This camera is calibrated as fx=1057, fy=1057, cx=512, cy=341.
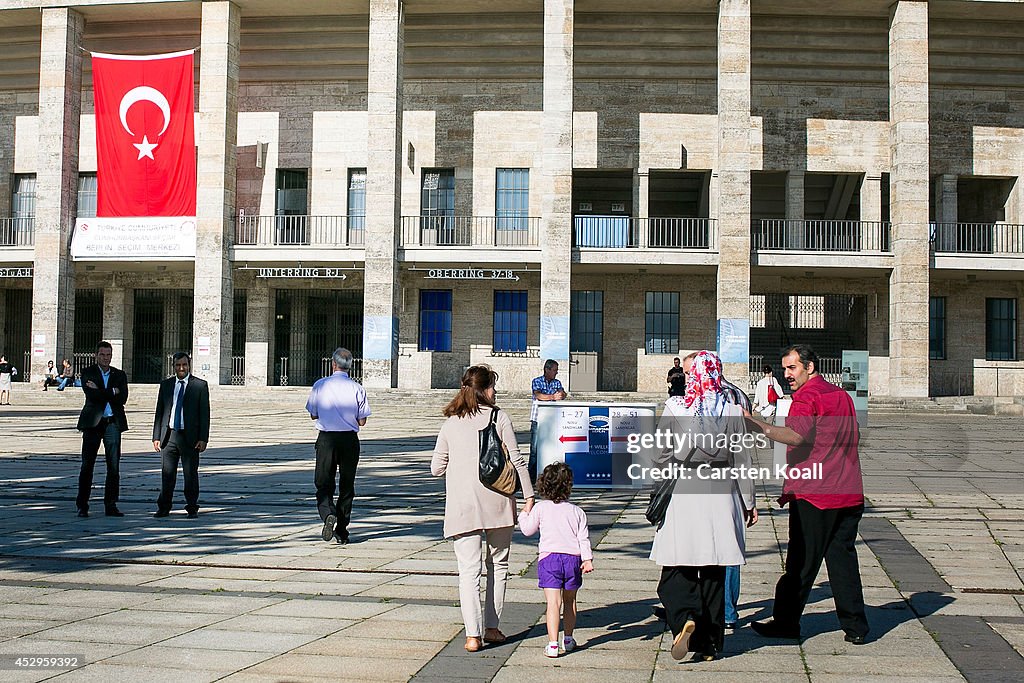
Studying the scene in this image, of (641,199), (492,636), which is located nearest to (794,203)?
(641,199)

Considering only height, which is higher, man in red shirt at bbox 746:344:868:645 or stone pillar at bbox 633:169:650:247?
stone pillar at bbox 633:169:650:247

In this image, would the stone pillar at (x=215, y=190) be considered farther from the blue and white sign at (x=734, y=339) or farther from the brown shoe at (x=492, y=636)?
the brown shoe at (x=492, y=636)

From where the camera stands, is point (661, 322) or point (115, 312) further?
point (115, 312)

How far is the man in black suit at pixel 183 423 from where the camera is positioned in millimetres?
10914

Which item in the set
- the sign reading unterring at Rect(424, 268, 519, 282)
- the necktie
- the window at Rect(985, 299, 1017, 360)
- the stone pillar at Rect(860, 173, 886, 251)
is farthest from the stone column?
the necktie

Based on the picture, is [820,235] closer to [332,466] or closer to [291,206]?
[291,206]

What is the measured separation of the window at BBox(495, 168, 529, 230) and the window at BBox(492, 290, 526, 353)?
2328mm

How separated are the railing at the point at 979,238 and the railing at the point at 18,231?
3031 centimetres

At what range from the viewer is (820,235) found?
3466 centimetres

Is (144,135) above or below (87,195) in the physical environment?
above

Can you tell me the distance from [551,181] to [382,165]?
522 centimetres

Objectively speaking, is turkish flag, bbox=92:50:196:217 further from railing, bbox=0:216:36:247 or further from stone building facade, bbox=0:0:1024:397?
railing, bbox=0:216:36:247

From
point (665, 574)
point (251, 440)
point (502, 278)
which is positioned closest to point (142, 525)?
point (665, 574)

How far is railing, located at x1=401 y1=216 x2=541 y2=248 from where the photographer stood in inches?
1362
